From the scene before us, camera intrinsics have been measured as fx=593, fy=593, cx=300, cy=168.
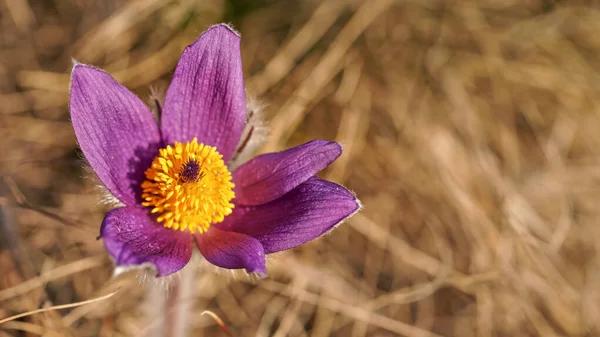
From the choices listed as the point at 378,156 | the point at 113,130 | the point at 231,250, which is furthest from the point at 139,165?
the point at 378,156

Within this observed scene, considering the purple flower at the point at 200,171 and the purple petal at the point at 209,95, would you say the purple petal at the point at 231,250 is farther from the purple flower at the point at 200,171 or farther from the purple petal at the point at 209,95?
the purple petal at the point at 209,95

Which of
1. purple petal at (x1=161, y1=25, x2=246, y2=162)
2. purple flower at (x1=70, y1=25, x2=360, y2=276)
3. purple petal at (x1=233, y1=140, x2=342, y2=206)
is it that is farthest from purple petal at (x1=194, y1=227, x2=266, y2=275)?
purple petal at (x1=161, y1=25, x2=246, y2=162)

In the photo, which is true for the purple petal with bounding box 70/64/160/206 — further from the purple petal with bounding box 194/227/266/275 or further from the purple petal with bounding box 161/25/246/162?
the purple petal with bounding box 194/227/266/275

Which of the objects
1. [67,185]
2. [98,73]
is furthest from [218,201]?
[67,185]

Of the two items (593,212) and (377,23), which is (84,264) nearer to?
(377,23)

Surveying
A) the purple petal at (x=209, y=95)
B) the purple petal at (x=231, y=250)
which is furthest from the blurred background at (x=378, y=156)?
the purple petal at (x=209, y=95)

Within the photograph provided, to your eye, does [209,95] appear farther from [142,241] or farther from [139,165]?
[142,241]

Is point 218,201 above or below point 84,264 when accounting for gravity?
above
